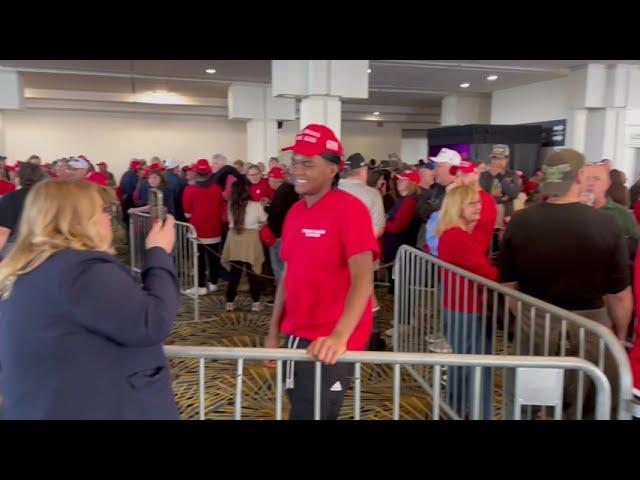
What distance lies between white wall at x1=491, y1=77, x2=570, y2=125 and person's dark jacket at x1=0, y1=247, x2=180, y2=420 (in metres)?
13.6

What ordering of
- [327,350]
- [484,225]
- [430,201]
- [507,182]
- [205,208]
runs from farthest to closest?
[507,182] → [205,208] → [430,201] → [484,225] → [327,350]

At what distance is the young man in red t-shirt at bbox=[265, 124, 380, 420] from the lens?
7.38 feet

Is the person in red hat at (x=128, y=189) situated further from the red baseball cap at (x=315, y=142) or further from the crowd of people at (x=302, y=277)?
the red baseball cap at (x=315, y=142)

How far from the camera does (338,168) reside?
240 centimetres

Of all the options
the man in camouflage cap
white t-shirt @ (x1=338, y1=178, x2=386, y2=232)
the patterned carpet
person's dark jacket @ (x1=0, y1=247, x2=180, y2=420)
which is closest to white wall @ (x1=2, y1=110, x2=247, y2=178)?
the man in camouflage cap

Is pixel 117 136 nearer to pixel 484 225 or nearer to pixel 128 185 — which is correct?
pixel 128 185

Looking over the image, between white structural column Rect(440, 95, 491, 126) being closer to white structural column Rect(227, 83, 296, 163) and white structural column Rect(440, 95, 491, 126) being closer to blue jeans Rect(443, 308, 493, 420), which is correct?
white structural column Rect(227, 83, 296, 163)

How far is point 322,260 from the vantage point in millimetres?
2281

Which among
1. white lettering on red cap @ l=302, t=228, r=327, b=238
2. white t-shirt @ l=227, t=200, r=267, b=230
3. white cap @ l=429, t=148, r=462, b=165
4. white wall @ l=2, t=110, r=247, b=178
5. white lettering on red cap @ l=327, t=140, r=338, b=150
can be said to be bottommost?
white t-shirt @ l=227, t=200, r=267, b=230

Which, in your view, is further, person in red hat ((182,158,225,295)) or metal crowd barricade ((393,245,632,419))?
person in red hat ((182,158,225,295))

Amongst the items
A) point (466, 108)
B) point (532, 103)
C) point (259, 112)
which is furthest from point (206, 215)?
point (466, 108)

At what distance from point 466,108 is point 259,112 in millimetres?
6833
